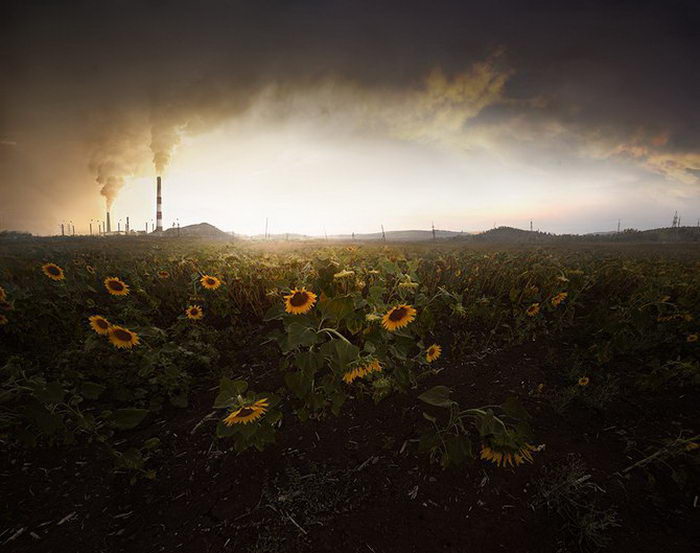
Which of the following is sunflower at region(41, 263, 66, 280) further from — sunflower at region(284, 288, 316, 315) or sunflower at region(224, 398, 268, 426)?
sunflower at region(224, 398, 268, 426)

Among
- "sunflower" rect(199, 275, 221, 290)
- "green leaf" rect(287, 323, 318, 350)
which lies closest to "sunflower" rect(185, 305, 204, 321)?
"sunflower" rect(199, 275, 221, 290)

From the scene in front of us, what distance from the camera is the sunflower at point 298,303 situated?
2.48 m

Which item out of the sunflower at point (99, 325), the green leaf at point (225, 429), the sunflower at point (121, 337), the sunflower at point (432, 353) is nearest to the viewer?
the green leaf at point (225, 429)

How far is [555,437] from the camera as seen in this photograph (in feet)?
7.91

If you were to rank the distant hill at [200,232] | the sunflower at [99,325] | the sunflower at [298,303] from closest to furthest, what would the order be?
the sunflower at [298,303], the sunflower at [99,325], the distant hill at [200,232]

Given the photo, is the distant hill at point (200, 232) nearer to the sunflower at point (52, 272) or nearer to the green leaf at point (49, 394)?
the sunflower at point (52, 272)

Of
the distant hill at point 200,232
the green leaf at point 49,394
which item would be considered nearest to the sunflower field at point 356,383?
the green leaf at point 49,394

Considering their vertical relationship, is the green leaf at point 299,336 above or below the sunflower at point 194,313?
above

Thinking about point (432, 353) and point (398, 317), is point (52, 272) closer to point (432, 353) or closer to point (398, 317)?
point (398, 317)

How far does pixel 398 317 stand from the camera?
8.43 feet

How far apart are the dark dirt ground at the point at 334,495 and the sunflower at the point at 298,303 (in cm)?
96

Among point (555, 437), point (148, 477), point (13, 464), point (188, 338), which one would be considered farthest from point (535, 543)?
point (188, 338)

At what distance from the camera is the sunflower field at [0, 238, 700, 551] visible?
6.57 ft

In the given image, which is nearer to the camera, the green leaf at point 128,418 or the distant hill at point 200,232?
the green leaf at point 128,418
